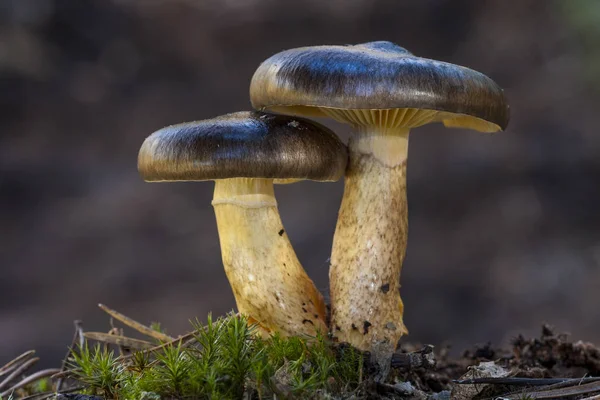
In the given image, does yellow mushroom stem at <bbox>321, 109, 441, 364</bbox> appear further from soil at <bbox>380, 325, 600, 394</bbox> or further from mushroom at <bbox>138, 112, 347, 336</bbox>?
soil at <bbox>380, 325, 600, 394</bbox>

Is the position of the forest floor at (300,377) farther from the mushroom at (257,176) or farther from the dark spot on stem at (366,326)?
the mushroom at (257,176)

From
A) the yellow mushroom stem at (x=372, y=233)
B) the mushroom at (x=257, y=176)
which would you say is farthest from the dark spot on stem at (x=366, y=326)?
the mushroom at (x=257, y=176)

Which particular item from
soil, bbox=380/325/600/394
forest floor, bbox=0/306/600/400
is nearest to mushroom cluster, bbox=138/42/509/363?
forest floor, bbox=0/306/600/400

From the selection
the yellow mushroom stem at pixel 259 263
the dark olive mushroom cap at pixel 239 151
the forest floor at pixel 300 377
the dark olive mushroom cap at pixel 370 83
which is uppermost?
the dark olive mushroom cap at pixel 370 83

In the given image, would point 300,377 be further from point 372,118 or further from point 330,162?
point 372,118

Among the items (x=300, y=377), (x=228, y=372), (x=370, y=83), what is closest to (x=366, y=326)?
(x=300, y=377)

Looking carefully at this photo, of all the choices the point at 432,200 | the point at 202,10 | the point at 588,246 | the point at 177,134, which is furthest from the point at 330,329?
the point at 202,10

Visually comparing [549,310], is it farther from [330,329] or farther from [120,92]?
[120,92]
